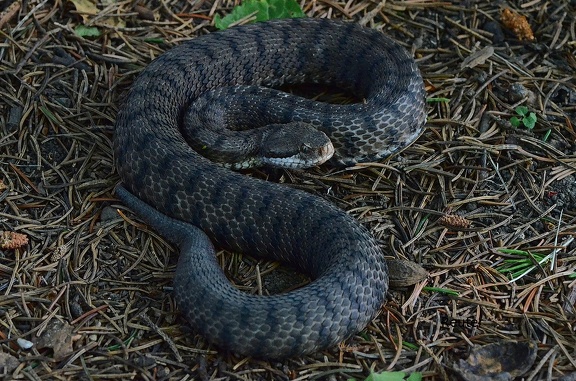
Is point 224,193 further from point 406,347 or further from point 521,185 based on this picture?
point 521,185

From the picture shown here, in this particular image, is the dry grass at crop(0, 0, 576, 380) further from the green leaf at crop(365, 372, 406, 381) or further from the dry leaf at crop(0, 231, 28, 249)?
the green leaf at crop(365, 372, 406, 381)

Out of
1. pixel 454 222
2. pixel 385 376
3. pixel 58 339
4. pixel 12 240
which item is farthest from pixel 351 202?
pixel 12 240

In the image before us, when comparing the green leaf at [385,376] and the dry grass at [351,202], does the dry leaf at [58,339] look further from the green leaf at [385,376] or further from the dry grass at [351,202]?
the green leaf at [385,376]

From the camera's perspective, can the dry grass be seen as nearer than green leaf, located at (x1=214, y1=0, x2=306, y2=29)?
Yes

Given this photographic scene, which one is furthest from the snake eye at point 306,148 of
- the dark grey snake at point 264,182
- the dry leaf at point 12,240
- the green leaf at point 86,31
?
the green leaf at point 86,31

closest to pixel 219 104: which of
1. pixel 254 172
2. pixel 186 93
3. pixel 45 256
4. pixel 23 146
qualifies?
pixel 186 93

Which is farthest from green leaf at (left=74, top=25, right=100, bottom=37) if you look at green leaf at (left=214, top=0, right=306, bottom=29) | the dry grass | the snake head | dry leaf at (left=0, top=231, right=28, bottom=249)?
dry leaf at (left=0, top=231, right=28, bottom=249)
